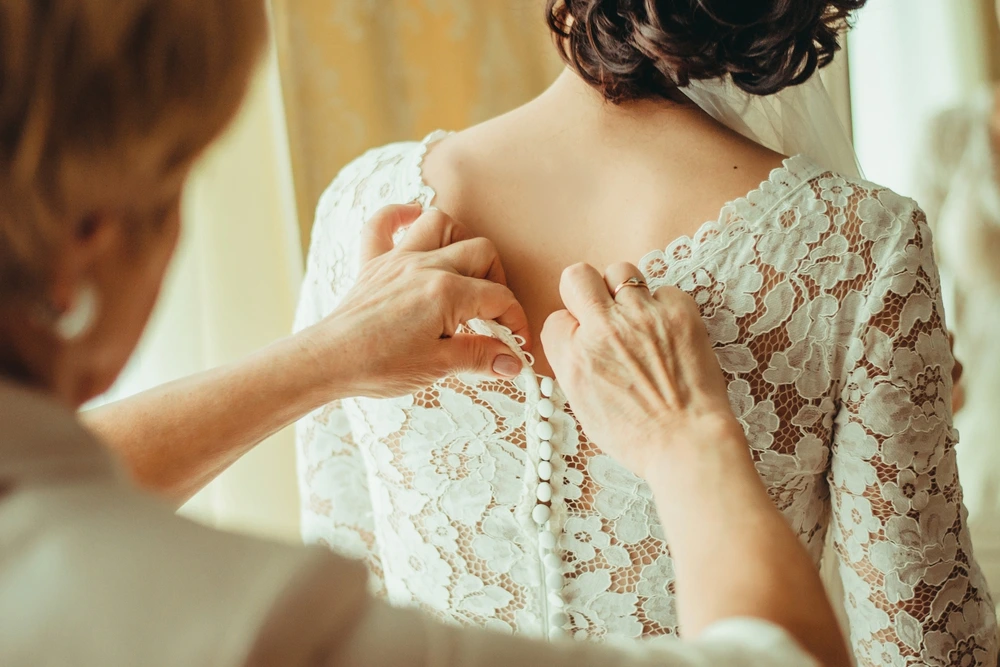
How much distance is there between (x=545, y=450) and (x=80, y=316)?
606mm

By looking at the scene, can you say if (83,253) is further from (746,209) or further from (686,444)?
(746,209)

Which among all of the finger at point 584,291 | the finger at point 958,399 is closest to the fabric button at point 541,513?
the finger at point 584,291

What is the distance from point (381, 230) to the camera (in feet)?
3.26

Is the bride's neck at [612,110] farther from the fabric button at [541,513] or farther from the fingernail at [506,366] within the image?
the fabric button at [541,513]

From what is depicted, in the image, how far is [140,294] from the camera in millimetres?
477

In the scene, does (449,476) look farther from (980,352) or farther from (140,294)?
(980,352)

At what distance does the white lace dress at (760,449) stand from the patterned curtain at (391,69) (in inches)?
28.7

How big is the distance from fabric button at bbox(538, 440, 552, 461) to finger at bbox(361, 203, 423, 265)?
0.94ft

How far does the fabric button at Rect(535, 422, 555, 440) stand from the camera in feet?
3.18

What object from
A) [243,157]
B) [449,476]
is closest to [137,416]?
[449,476]

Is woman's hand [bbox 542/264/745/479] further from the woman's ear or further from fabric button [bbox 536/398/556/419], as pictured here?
the woman's ear

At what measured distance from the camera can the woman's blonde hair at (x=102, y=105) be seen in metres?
0.40

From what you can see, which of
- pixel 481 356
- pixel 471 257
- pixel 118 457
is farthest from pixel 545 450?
pixel 118 457

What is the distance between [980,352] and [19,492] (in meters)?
1.82
